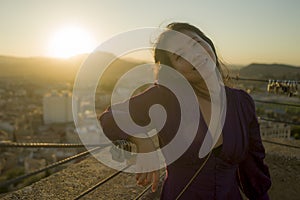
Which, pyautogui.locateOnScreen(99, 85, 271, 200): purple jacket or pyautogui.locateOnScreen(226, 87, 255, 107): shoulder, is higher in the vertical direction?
pyautogui.locateOnScreen(226, 87, 255, 107): shoulder

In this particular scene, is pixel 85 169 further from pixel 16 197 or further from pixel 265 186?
pixel 265 186

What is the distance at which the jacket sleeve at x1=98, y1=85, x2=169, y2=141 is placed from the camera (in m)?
1.08

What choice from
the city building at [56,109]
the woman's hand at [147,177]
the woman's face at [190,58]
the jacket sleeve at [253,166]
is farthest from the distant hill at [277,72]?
the city building at [56,109]

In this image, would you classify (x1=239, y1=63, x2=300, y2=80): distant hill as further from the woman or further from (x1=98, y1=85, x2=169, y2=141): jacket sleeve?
(x1=98, y1=85, x2=169, y2=141): jacket sleeve

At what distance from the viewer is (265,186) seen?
51.2 inches

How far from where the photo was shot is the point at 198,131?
1.10 meters

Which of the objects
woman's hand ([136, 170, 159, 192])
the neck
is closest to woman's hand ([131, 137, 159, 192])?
woman's hand ([136, 170, 159, 192])

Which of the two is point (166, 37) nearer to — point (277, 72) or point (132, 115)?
point (132, 115)

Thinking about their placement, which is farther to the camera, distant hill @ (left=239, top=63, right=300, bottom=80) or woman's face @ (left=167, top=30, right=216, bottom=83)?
distant hill @ (left=239, top=63, right=300, bottom=80)

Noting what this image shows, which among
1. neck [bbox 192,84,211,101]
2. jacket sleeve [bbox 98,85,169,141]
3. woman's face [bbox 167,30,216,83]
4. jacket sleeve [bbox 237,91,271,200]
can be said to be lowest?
jacket sleeve [bbox 237,91,271,200]

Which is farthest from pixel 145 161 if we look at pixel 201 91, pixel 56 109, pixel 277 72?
pixel 56 109

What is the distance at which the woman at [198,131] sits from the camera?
1.09 m

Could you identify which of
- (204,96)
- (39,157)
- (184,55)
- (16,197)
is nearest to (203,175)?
(204,96)

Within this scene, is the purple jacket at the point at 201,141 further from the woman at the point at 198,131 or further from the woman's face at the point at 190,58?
the woman's face at the point at 190,58
